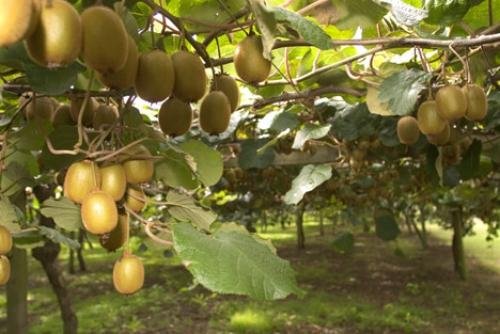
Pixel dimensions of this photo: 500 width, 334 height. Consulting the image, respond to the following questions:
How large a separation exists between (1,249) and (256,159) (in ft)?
5.99

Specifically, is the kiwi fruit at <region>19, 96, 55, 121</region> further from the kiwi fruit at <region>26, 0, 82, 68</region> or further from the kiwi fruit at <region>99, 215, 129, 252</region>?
the kiwi fruit at <region>26, 0, 82, 68</region>

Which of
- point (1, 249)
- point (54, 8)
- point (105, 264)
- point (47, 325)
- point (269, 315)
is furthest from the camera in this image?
point (105, 264)

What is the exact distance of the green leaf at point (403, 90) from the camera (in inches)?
57.8

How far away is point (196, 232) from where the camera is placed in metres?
0.85

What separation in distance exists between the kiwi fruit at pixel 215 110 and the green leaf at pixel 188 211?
157 mm

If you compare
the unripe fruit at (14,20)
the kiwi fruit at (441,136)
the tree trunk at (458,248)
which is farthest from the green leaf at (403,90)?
the tree trunk at (458,248)

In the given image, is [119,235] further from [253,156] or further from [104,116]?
[253,156]

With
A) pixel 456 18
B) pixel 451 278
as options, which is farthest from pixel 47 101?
pixel 451 278

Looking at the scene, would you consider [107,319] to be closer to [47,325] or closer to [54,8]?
[47,325]

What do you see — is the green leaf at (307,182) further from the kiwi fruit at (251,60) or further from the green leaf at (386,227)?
the green leaf at (386,227)

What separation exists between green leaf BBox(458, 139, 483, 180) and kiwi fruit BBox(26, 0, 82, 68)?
2110 millimetres

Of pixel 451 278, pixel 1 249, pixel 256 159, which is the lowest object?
pixel 451 278

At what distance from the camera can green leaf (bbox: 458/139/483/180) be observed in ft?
7.80

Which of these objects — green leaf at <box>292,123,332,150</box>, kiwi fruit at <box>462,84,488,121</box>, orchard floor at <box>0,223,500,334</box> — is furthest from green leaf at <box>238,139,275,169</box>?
orchard floor at <box>0,223,500,334</box>
